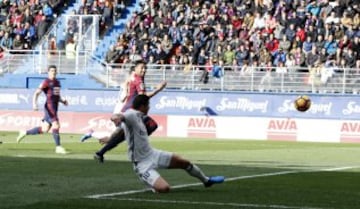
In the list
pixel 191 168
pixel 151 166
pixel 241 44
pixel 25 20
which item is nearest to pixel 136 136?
pixel 151 166

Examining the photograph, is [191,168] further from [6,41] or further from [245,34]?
[6,41]

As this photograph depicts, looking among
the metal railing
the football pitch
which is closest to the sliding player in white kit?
the football pitch

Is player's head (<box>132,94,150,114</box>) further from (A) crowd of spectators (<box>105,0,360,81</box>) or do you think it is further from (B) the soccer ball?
(A) crowd of spectators (<box>105,0,360,81</box>)

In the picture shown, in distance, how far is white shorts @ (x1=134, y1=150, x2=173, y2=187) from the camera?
13745mm

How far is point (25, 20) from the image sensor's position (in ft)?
157

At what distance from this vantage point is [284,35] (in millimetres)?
39875

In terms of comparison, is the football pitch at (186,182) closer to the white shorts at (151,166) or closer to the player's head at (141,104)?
the white shorts at (151,166)

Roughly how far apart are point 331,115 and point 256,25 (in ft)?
21.8

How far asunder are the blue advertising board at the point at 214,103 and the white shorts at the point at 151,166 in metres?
22.8

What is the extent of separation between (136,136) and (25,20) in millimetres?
34655

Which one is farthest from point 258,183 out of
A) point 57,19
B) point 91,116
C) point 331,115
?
point 57,19

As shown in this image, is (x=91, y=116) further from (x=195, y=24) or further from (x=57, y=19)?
(x=57, y=19)

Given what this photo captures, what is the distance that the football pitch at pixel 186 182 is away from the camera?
12773 millimetres

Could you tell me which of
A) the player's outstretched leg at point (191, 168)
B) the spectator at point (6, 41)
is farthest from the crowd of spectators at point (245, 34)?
the player's outstretched leg at point (191, 168)
